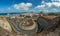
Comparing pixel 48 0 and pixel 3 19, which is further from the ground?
pixel 48 0

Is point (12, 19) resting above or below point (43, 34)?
above

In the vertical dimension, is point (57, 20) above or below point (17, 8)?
below

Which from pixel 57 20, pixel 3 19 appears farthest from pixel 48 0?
pixel 3 19

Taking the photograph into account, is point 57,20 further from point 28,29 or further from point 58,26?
point 28,29

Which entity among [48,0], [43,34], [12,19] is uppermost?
[48,0]

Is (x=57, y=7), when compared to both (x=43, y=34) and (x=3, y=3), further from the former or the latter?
(x=3, y=3)

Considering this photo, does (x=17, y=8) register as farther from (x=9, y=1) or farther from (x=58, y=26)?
(x=58, y=26)

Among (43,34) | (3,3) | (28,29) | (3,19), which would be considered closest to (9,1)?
(3,3)
